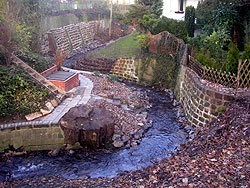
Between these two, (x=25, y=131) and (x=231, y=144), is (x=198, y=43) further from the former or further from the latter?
(x=25, y=131)

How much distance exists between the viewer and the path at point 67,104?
801cm

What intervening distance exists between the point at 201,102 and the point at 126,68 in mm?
7557

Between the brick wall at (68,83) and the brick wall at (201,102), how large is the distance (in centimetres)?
528

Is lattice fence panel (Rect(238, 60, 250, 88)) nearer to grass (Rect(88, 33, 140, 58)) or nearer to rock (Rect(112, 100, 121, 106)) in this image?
rock (Rect(112, 100, 121, 106))

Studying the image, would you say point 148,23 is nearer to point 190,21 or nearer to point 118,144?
point 190,21

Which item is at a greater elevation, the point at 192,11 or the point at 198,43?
the point at 192,11

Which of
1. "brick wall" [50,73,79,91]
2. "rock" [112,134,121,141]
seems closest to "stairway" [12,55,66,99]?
"brick wall" [50,73,79,91]

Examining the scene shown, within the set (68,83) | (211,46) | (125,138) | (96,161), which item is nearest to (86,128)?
(96,161)

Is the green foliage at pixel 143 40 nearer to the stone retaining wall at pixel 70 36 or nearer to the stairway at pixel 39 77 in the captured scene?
the stone retaining wall at pixel 70 36

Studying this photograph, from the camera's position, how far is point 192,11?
1991 cm

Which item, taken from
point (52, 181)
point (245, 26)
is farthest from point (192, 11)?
point (52, 181)

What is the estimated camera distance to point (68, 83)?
34.8 ft

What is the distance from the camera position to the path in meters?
8.01

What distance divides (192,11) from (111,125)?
1533 cm
